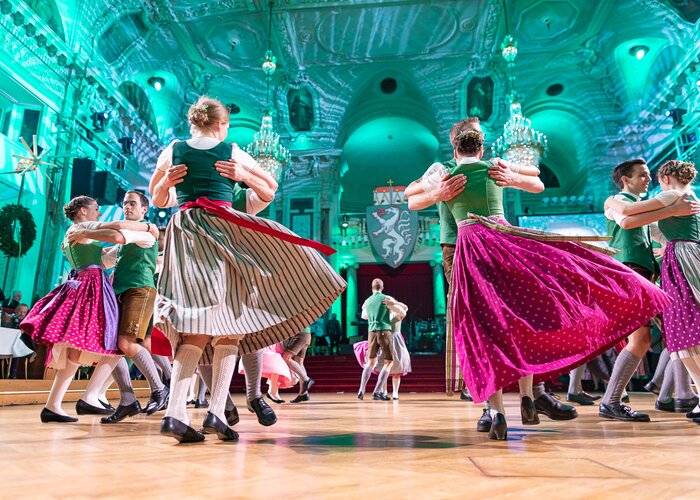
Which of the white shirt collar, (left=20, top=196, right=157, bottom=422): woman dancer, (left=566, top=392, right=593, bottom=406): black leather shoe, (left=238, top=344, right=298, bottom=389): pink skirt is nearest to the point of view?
the white shirt collar

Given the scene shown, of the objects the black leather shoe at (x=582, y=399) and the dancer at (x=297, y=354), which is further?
the dancer at (x=297, y=354)

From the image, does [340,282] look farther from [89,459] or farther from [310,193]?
[310,193]

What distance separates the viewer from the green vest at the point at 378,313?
5887 mm

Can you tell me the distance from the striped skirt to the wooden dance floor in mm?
424

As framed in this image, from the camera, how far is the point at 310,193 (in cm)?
1492

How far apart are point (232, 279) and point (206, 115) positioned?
2.27 ft

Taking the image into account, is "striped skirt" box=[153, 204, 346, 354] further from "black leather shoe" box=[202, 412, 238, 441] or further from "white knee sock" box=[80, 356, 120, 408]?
"white knee sock" box=[80, 356, 120, 408]

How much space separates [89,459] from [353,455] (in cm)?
76

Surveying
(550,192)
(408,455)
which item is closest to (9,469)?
(408,455)

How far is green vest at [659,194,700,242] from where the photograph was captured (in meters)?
2.69

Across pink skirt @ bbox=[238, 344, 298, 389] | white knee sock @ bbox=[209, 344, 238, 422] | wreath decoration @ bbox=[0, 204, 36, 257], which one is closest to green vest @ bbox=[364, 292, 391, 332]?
pink skirt @ bbox=[238, 344, 298, 389]

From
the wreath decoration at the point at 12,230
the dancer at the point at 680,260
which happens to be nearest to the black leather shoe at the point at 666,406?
the dancer at the point at 680,260

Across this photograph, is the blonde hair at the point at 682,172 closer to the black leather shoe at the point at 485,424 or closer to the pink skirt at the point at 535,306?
the pink skirt at the point at 535,306

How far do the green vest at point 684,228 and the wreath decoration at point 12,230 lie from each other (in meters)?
9.42
